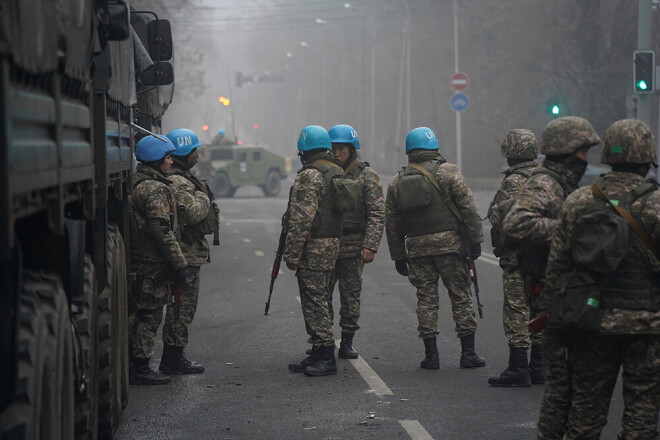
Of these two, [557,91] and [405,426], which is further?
[557,91]

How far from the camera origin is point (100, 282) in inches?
242

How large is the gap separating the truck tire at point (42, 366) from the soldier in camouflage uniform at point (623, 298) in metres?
2.19

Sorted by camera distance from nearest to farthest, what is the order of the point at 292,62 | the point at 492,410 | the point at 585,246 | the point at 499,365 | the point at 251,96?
the point at 585,246, the point at 492,410, the point at 499,365, the point at 292,62, the point at 251,96

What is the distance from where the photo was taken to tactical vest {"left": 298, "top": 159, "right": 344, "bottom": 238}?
8750 millimetres

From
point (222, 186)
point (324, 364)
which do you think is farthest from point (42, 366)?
point (222, 186)

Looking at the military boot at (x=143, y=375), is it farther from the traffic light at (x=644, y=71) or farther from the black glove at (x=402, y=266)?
the traffic light at (x=644, y=71)

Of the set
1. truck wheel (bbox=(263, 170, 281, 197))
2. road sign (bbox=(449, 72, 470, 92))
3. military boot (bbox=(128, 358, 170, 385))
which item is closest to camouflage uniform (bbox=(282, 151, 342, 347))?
military boot (bbox=(128, 358, 170, 385))

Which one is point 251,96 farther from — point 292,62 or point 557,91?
point 557,91

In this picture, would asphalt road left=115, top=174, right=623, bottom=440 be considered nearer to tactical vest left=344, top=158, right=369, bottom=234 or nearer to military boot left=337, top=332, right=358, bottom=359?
military boot left=337, top=332, right=358, bottom=359

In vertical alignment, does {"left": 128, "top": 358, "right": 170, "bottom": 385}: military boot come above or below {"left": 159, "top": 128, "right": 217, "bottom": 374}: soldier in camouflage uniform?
below

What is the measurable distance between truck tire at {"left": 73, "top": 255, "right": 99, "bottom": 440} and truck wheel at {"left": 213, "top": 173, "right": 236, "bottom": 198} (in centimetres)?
3319

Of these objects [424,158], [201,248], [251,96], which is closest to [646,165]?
[424,158]

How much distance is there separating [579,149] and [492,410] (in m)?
2.02

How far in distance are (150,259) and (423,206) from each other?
2078 millimetres
